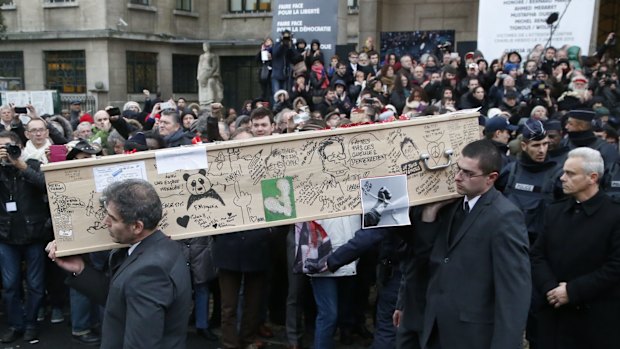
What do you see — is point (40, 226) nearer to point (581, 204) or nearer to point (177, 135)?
point (177, 135)

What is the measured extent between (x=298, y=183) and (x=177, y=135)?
12.0 feet

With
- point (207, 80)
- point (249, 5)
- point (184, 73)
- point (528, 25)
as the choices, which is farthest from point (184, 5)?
point (528, 25)

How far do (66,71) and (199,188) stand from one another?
88.0ft

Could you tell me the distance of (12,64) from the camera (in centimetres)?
2888

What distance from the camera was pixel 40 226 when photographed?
627 centimetres

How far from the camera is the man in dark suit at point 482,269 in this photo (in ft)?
11.2

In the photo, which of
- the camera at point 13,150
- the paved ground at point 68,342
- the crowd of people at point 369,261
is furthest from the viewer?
the paved ground at point 68,342

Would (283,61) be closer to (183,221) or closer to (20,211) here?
(20,211)

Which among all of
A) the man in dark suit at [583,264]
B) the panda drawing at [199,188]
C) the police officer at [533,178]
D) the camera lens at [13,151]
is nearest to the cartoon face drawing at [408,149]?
the panda drawing at [199,188]

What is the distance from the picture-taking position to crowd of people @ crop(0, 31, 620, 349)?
3328mm

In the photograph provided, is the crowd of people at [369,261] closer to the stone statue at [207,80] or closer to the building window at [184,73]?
the stone statue at [207,80]

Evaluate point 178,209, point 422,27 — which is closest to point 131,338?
point 178,209

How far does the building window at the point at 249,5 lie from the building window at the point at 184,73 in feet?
10.6

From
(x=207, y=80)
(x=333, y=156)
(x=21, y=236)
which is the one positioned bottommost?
(x=21, y=236)
